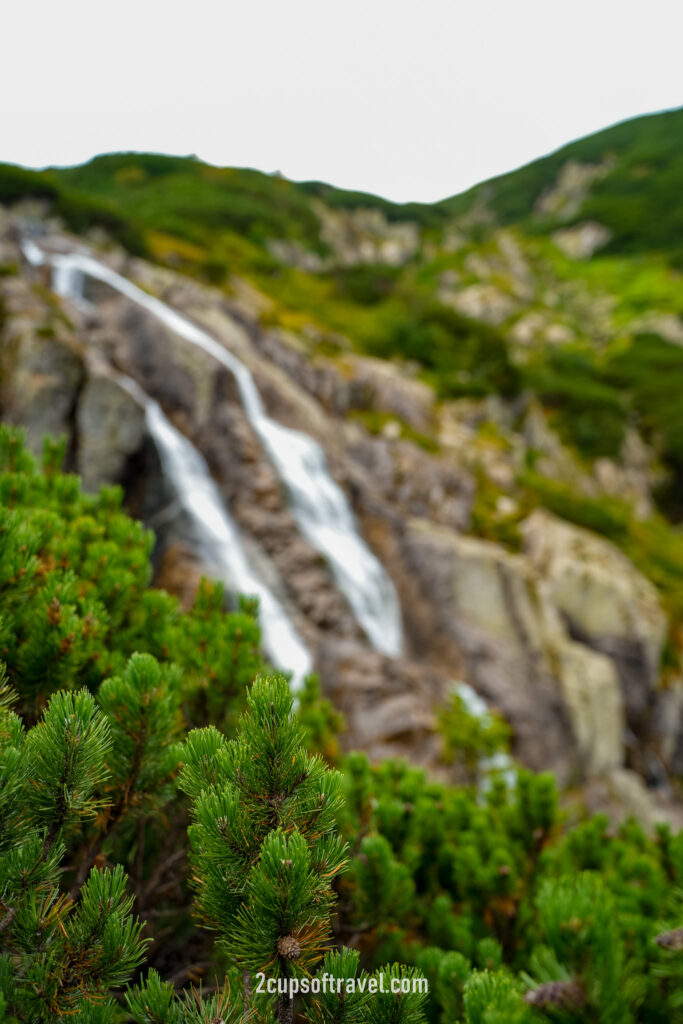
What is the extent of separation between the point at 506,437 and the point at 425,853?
37594 millimetres

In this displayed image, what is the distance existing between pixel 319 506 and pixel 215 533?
5.40 meters

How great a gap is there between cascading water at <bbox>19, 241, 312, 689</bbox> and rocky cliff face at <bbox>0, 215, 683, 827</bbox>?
441mm

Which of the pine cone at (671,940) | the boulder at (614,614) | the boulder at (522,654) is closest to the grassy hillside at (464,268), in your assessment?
the boulder at (614,614)

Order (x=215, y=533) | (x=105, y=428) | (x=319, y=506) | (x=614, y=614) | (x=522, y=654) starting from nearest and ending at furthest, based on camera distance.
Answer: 1. (x=105, y=428)
2. (x=215, y=533)
3. (x=522, y=654)
4. (x=319, y=506)
5. (x=614, y=614)

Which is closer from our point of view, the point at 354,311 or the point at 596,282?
the point at 354,311

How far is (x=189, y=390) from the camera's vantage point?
2169 centimetres

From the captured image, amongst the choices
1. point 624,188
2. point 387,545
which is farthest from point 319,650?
point 624,188

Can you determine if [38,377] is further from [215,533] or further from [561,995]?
[561,995]

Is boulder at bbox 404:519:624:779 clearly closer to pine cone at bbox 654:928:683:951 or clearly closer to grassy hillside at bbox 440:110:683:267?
pine cone at bbox 654:928:683:951

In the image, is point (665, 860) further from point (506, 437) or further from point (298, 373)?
point (506, 437)

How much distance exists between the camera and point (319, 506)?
21141mm

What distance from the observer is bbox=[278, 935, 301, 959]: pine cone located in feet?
5.11

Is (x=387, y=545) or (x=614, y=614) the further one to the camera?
(x=614, y=614)

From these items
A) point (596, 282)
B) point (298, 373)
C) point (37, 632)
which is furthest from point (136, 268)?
point (596, 282)
